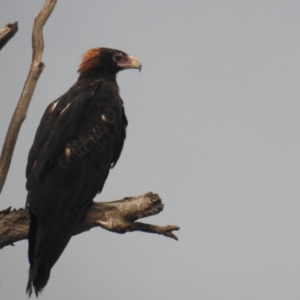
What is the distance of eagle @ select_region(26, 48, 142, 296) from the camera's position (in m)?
10.3

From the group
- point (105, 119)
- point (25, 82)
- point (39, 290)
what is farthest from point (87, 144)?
point (39, 290)

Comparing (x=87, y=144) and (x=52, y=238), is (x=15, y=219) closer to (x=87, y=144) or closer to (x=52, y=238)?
(x=52, y=238)

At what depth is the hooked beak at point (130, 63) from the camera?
12273 mm

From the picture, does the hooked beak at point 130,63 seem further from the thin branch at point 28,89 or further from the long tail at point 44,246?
the long tail at point 44,246

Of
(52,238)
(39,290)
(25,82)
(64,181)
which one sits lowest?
(39,290)

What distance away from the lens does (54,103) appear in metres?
11.4

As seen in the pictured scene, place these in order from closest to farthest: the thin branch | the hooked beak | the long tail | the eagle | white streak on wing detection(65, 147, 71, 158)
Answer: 1. the thin branch
2. the long tail
3. the eagle
4. white streak on wing detection(65, 147, 71, 158)
5. the hooked beak

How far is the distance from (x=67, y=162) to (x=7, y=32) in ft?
5.99

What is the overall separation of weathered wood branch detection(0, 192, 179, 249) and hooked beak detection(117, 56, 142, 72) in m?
2.53

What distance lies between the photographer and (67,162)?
1090 centimetres

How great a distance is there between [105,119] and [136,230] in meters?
1.81

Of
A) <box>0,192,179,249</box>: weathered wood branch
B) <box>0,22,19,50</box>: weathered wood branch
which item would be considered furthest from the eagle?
<box>0,22,19,50</box>: weathered wood branch

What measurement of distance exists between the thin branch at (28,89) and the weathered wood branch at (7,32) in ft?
1.38

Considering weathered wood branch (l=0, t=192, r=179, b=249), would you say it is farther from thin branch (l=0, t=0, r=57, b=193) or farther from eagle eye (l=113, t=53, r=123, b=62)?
eagle eye (l=113, t=53, r=123, b=62)
